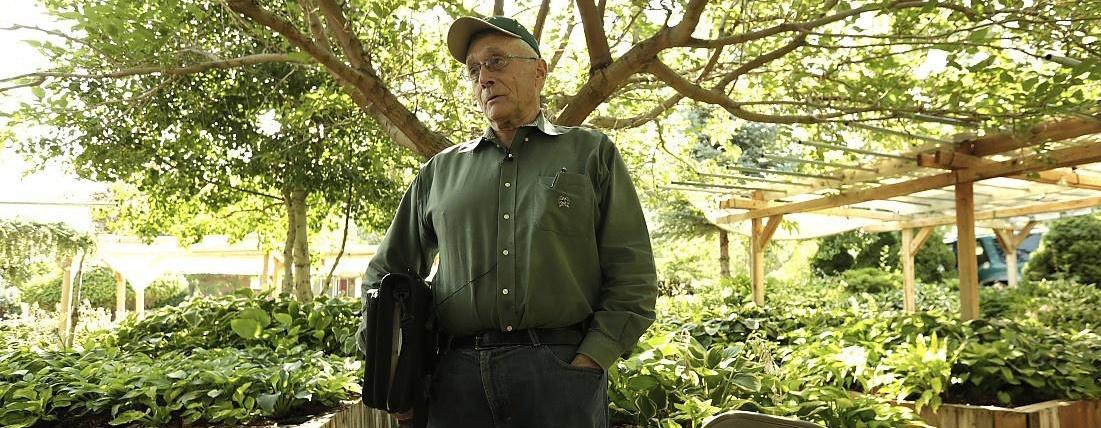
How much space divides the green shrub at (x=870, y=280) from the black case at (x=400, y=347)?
686 inches

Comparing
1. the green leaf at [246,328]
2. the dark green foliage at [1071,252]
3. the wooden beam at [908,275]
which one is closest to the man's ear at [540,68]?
the green leaf at [246,328]

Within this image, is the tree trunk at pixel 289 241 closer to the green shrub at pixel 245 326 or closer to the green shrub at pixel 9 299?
the green shrub at pixel 245 326

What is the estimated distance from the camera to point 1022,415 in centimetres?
423

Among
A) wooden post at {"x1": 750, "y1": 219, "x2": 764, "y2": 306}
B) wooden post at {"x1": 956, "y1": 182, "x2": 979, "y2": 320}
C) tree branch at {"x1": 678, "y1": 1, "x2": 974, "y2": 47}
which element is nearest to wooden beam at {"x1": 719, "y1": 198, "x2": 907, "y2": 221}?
wooden post at {"x1": 750, "y1": 219, "x2": 764, "y2": 306}

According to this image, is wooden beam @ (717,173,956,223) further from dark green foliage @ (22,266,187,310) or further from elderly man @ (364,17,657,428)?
dark green foliage @ (22,266,187,310)

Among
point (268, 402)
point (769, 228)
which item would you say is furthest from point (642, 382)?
point (769, 228)

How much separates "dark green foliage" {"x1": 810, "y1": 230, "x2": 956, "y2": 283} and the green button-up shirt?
62.8ft

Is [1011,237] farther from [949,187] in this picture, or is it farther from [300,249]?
[300,249]

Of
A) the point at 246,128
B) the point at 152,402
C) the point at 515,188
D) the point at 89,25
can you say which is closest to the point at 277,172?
the point at 246,128

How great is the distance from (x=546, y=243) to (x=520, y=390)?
304mm

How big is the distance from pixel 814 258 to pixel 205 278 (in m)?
22.0

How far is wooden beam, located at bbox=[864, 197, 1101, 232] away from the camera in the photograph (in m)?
10.9

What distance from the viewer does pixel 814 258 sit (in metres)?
20.7

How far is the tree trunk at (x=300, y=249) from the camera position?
8062mm
